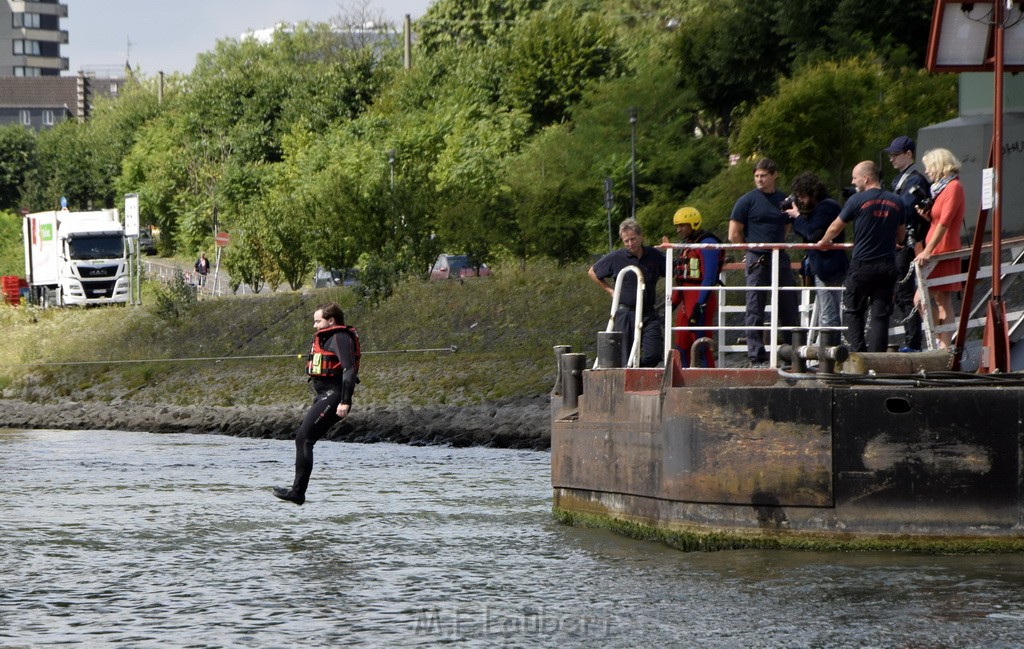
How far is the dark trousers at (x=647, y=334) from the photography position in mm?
14633

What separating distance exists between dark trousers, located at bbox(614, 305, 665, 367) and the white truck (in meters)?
36.2

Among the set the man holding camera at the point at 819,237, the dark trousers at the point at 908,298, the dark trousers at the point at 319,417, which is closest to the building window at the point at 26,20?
the dark trousers at the point at 319,417

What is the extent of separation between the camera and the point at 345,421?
30.1m

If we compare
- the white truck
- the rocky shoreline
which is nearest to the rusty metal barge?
the rocky shoreline

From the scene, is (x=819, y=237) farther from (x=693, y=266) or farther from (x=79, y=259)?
(x=79, y=259)

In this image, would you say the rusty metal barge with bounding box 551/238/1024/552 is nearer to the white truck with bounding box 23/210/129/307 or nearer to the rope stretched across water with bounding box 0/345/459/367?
the rope stretched across water with bounding box 0/345/459/367

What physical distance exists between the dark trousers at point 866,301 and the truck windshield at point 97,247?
3991cm

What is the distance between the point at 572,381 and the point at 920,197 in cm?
348

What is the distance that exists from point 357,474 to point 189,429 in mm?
11173

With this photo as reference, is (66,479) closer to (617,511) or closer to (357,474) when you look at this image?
(357,474)

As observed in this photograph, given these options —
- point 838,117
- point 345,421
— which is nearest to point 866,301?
point 345,421

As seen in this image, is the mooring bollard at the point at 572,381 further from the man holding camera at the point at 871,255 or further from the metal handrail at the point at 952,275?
the metal handrail at the point at 952,275

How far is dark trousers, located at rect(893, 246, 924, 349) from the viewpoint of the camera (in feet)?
44.2

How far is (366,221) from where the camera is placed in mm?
46281
